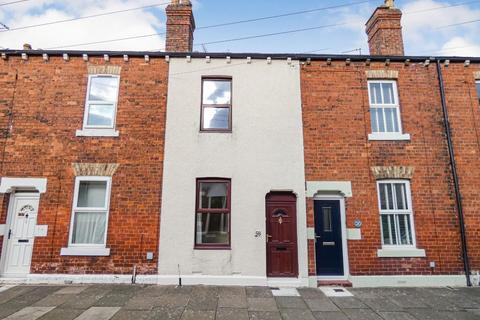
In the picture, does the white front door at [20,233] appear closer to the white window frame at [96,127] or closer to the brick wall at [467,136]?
the white window frame at [96,127]

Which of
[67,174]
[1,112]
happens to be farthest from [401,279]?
[1,112]

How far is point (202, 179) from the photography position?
26.0 feet

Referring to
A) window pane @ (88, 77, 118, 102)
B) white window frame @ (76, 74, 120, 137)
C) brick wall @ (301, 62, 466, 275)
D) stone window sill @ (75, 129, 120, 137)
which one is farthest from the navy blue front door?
window pane @ (88, 77, 118, 102)

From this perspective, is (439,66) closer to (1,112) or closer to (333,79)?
(333,79)

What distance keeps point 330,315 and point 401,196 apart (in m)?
4.31

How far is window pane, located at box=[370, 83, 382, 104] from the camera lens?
848 centimetres

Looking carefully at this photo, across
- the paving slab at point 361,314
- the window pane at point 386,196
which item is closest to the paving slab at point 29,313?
the paving slab at point 361,314

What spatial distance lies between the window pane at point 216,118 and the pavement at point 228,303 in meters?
4.58

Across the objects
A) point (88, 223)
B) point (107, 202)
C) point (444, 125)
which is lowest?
point (88, 223)

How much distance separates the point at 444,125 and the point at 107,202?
1028 cm

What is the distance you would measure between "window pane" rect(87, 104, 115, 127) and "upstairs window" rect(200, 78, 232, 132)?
9.17 feet

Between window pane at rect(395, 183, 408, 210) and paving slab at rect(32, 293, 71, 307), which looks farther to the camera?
window pane at rect(395, 183, 408, 210)

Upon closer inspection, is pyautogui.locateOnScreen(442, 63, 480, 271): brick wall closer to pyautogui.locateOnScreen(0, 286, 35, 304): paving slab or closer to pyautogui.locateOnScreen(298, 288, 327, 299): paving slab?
pyautogui.locateOnScreen(298, 288, 327, 299): paving slab

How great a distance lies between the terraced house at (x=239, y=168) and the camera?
7.46 meters
